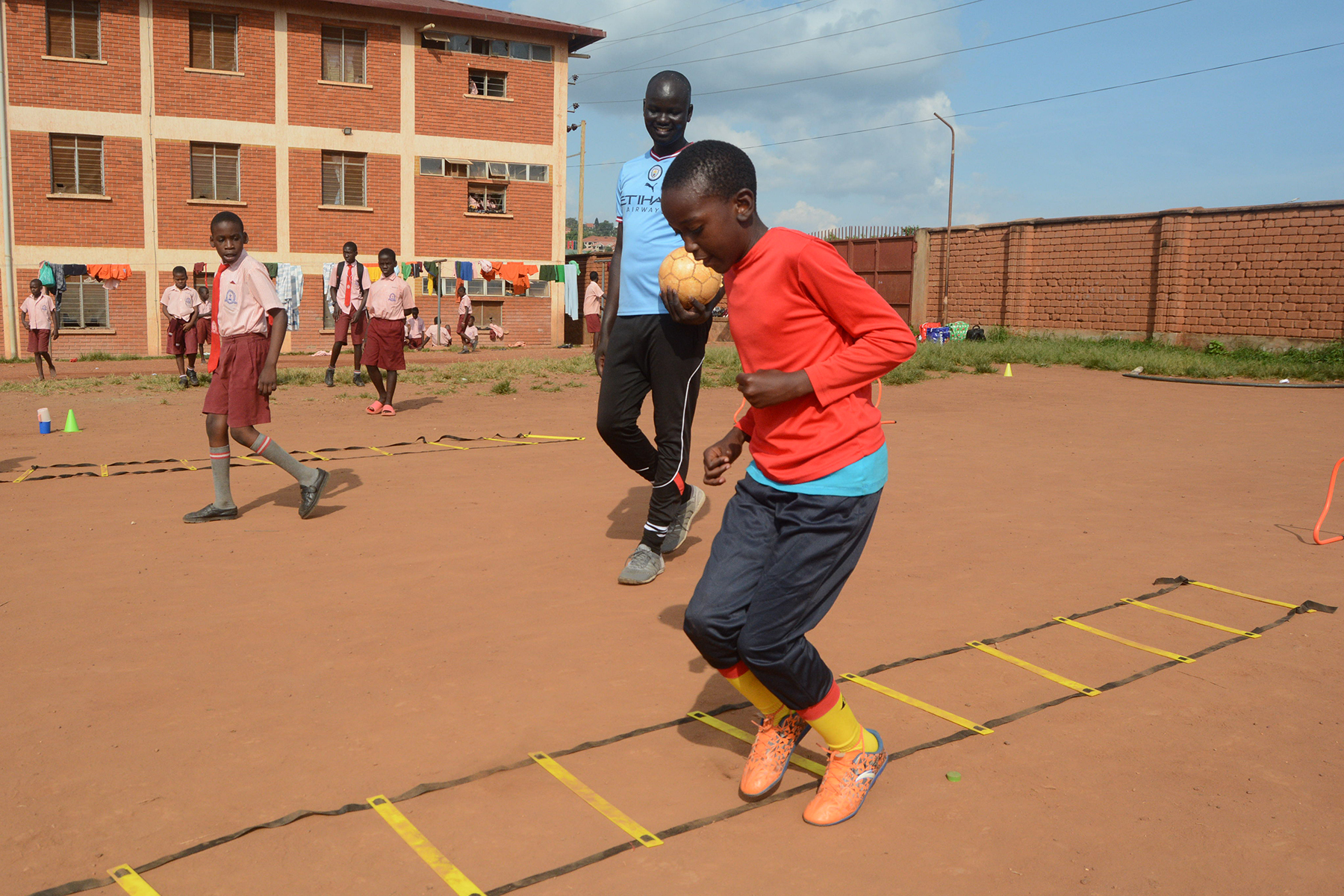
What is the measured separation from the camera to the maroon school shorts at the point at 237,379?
20.3 feet

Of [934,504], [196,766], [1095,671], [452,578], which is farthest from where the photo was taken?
[934,504]

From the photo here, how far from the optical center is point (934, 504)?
6.81m

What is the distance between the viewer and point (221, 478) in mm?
6281

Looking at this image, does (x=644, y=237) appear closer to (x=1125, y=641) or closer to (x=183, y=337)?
(x=1125, y=641)

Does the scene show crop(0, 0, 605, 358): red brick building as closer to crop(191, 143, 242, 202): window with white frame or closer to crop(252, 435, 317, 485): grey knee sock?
crop(191, 143, 242, 202): window with white frame

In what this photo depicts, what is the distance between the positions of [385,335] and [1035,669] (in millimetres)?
9171

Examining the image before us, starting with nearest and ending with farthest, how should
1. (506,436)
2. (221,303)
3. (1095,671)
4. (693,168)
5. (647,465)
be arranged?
(693,168) < (1095,671) < (647,465) < (221,303) < (506,436)

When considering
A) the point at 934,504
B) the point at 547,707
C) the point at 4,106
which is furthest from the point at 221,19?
the point at 547,707

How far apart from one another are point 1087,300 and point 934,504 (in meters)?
20.2

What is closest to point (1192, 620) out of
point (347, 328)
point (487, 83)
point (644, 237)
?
point (644, 237)

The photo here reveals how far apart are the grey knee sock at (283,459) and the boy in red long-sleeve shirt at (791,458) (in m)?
4.17

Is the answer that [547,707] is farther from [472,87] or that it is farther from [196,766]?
[472,87]

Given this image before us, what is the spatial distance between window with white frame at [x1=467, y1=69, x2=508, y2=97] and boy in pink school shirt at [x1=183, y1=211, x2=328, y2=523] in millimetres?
23679

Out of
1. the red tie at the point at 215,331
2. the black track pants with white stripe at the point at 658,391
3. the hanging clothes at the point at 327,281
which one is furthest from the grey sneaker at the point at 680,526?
the hanging clothes at the point at 327,281
